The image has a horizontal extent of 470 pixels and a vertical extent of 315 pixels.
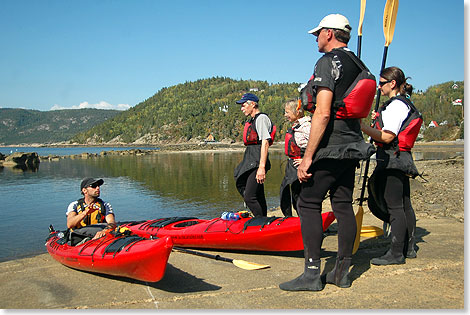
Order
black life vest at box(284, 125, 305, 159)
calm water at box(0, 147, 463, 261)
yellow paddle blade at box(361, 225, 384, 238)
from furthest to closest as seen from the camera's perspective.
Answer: calm water at box(0, 147, 463, 261) < yellow paddle blade at box(361, 225, 384, 238) < black life vest at box(284, 125, 305, 159)

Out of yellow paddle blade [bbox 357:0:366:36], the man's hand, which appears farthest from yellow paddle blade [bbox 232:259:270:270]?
yellow paddle blade [bbox 357:0:366:36]

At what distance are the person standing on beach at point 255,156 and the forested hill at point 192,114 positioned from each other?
88614 millimetres

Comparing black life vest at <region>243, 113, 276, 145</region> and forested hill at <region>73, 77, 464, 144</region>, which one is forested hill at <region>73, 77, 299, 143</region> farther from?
black life vest at <region>243, 113, 276, 145</region>

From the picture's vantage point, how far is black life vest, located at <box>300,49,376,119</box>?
3.26m

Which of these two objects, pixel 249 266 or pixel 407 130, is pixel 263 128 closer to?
pixel 407 130

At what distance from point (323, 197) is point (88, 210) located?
3.08 meters

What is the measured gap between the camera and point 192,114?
134m

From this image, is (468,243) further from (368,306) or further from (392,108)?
(368,306)

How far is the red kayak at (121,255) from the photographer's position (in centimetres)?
347

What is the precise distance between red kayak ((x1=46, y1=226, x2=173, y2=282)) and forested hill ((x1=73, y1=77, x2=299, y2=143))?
90067 millimetres

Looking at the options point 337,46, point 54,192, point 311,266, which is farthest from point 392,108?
point 54,192

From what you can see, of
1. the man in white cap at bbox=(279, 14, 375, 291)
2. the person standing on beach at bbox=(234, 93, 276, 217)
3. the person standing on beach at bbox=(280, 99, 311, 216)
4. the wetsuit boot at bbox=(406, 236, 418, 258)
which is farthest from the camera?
the person standing on beach at bbox=(234, 93, 276, 217)

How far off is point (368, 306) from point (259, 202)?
9.04 ft

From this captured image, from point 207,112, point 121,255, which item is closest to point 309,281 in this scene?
point 121,255
